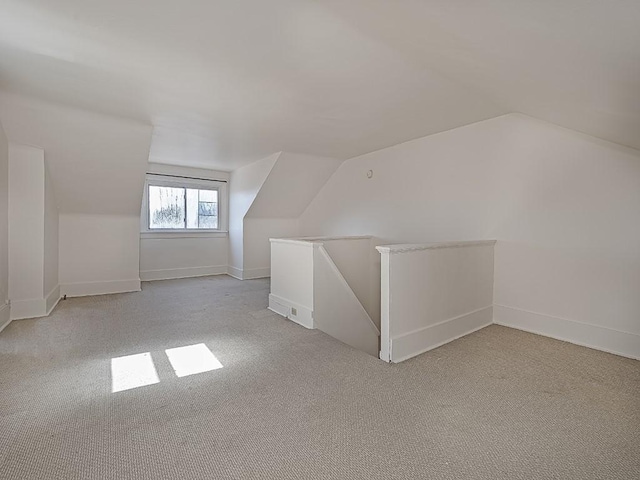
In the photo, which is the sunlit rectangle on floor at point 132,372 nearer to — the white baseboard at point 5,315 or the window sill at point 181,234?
the white baseboard at point 5,315

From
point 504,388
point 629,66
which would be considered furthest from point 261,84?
point 504,388

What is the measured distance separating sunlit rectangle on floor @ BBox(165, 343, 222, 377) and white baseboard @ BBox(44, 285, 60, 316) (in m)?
2.04

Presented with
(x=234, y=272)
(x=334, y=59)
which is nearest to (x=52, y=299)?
(x=234, y=272)

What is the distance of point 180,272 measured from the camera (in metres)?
5.88

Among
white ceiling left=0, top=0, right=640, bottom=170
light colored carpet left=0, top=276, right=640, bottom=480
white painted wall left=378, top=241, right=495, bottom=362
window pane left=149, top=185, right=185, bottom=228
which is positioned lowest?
light colored carpet left=0, top=276, right=640, bottom=480

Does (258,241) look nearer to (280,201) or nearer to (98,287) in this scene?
(280,201)

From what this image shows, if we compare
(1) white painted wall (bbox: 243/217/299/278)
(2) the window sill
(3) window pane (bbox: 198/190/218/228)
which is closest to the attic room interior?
(2) the window sill

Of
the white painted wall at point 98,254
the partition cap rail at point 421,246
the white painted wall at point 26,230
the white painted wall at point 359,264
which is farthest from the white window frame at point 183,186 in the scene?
the partition cap rail at point 421,246

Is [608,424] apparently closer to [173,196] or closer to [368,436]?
[368,436]

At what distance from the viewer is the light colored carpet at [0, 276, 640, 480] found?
1.33 meters

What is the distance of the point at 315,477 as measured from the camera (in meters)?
1.26

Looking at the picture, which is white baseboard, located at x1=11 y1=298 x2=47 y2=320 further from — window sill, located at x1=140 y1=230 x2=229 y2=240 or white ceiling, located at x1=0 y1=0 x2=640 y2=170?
window sill, located at x1=140 y1=230 x2=229 y2=240

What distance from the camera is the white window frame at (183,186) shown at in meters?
5.55

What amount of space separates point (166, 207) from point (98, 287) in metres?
1.87
